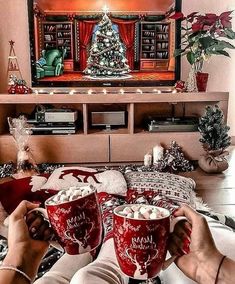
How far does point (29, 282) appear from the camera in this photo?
2.14ft

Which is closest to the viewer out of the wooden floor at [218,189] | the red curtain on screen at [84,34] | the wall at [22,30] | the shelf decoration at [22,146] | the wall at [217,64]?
the wooden floor at [218,189]

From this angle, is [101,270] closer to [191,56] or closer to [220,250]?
[220,250]

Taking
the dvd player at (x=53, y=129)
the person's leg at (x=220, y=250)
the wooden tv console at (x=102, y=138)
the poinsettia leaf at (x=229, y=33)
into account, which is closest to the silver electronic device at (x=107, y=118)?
the wooden tv console at (x=102, y=138)

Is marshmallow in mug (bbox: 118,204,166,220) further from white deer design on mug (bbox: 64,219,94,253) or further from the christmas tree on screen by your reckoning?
the christmas tree on screen

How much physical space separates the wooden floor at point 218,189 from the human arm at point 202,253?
1.66 m

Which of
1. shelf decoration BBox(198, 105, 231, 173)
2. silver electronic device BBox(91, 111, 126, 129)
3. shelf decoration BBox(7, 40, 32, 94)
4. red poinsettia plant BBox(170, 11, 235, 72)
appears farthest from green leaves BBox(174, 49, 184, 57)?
shelf decoration BBox(7, 40, 32, 94)

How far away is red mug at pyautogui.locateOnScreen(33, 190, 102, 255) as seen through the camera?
62 centimetres

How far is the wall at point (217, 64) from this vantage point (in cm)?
362

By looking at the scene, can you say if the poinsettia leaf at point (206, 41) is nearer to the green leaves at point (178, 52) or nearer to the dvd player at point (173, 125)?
the green leaves at point (178, 52)

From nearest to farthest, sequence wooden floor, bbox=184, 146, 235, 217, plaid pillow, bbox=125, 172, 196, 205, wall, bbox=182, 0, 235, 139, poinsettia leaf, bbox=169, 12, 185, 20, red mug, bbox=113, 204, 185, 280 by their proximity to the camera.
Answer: red mug, bbox=113, 204, 185, 280, plaid pillow, bbox=125, 172, 196, 205, wooden floor, bbox=184, 146, 235, 217, poinsettia leaf, bbox=169, 12, 185, 20, wall, bbox=182, 0, 235, 139

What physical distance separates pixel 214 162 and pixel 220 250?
92.1 inches

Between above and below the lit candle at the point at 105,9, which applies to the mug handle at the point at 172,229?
below

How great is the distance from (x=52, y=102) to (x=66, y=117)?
20 cm

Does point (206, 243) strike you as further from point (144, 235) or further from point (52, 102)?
point (52, 102)
